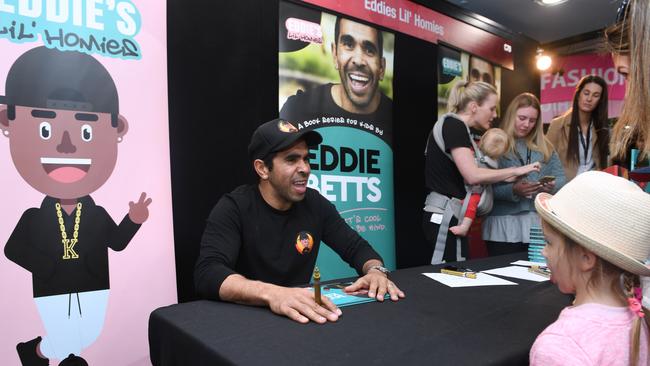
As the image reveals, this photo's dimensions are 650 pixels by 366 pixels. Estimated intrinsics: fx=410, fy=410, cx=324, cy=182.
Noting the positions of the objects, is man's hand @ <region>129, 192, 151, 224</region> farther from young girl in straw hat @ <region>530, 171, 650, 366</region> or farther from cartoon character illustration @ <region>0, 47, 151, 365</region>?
young girl in straw hat @ <region>530, 171, 650, 366</region>

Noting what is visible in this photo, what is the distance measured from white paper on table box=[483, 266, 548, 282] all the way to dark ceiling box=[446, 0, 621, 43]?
4.13 m

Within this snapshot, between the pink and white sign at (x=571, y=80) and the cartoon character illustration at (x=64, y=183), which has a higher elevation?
the pink and white sign at (x=571, y=80)

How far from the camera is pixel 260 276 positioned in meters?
1.73

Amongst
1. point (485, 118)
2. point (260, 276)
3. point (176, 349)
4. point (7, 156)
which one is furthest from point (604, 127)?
point (7, 156)

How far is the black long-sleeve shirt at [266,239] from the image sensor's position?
5.24ft

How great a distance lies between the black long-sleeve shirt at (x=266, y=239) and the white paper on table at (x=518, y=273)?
21.8 inches

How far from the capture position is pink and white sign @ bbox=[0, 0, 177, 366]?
194 centimetres

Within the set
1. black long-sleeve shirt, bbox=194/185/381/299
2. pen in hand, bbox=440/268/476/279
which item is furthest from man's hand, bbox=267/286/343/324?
pen in hand, bbox=440/268/476/279

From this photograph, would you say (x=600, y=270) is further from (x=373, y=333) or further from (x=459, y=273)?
(x=459, y=273)

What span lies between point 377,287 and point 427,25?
3370 millimetres

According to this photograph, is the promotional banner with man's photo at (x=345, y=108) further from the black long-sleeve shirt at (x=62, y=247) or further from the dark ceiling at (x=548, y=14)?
the dark ceiling at (x=548, y=14)

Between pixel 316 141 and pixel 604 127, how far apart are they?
2698 millimetres

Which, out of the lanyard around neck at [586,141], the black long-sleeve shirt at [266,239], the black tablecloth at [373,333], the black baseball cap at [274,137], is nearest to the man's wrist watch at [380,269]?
the black long-sleeve shirt at [266,239]

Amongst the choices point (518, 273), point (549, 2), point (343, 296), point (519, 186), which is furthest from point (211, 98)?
point (549, 2)
